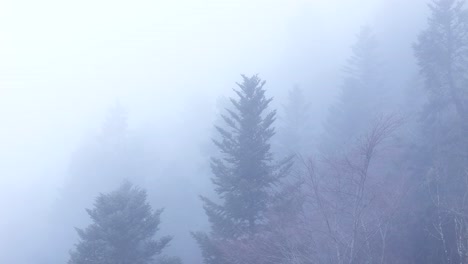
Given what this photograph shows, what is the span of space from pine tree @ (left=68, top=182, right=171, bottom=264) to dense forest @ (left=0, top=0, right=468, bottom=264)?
6 cm

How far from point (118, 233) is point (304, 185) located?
10.4m

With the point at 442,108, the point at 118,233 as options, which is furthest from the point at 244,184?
the point at 442,108

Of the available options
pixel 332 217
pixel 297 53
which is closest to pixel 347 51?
pixel 297 53

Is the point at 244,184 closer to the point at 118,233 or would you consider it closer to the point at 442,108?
the point at 118,233

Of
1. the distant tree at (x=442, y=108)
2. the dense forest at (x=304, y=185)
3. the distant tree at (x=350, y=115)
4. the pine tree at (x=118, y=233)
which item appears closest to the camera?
the dense forest at (x=304, y=185)

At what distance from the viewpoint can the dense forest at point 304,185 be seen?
60.9ft

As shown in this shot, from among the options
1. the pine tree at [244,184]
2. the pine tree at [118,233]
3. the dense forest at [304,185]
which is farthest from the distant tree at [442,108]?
the pine tree at [118,233]

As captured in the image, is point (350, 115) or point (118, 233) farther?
point (350, 115)

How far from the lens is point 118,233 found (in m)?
21.6

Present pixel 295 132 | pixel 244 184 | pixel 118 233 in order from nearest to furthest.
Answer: pixel 118 233
pixel 244 184
pixel 295 132

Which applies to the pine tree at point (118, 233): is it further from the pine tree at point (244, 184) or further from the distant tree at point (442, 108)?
the distant tree at point (442, 108)

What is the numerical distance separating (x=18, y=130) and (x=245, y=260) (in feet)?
247

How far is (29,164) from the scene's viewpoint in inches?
2844

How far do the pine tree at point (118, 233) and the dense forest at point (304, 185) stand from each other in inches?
2.4
